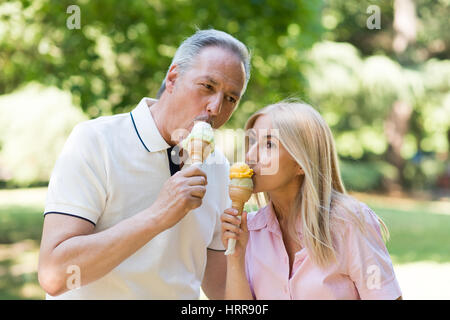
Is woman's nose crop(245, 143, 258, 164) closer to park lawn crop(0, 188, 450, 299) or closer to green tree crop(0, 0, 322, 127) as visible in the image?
green tree crop(0, 0, 322, 127)

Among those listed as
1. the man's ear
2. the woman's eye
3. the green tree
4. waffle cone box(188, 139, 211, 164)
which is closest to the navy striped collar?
the man's ear

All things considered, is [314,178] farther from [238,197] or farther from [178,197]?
[178,197]

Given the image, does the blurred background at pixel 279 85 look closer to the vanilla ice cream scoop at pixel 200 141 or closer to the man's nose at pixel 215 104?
the man's nose at pixel 215 104

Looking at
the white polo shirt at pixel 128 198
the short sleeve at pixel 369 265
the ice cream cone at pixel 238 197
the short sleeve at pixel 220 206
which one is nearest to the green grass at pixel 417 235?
the short sleeve at pixel 220 206

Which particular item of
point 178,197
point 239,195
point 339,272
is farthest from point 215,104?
point 339,272

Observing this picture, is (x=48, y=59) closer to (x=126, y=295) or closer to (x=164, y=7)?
(x=164, y=7)

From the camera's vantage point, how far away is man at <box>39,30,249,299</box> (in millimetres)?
2613

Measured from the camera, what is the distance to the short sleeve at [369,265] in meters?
2.84

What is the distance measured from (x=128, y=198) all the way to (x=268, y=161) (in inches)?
33.9

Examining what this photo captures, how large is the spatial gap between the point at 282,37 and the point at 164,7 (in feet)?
7.03

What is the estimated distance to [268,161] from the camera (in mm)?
3057

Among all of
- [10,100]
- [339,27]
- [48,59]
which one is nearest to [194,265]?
[48,59]

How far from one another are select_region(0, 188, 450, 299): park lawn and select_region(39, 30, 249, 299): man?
675 centimetres
